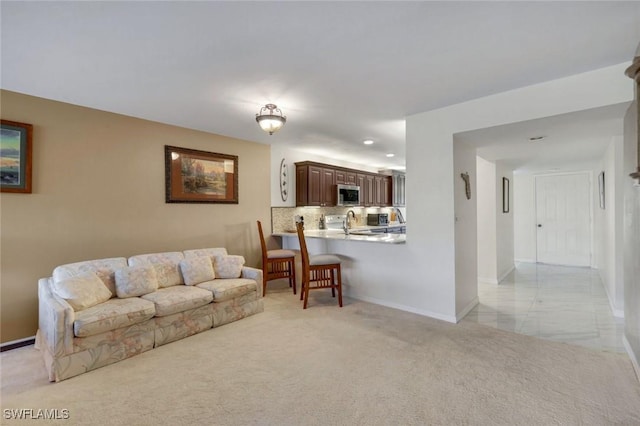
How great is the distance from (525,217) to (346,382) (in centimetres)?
729

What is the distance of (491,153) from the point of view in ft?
15.3

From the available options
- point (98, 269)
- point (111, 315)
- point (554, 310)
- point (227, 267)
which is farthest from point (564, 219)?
point (98, 269)

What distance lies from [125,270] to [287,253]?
89.3 inches

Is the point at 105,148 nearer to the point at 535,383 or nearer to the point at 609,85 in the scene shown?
the point at 535,383

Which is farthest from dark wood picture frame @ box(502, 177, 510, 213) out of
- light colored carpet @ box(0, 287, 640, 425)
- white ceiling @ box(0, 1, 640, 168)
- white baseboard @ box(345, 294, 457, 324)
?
light colored carpet @ box(0, 287, 640, 425)

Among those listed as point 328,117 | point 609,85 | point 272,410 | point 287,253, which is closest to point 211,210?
point 287,253

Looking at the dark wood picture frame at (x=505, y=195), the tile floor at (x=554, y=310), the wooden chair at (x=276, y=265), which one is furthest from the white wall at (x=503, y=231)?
the wooden chair at (x=276, y=265)

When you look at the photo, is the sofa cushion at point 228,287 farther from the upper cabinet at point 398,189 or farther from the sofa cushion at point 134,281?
the upper cabinet at point 398,189

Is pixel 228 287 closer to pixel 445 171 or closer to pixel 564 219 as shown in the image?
pixel 445 171

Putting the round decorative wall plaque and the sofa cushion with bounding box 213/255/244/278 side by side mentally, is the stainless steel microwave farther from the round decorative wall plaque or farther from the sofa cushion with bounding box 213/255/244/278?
the sofa cushion with bounding box 213/255/244/278

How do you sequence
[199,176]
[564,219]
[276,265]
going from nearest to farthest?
1. [199,176]
2. [276,265]
3. [564,219]

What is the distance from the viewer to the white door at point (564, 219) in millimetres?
6707

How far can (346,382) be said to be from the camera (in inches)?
88.0

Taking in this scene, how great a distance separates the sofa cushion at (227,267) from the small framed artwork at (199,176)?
1.01 m
